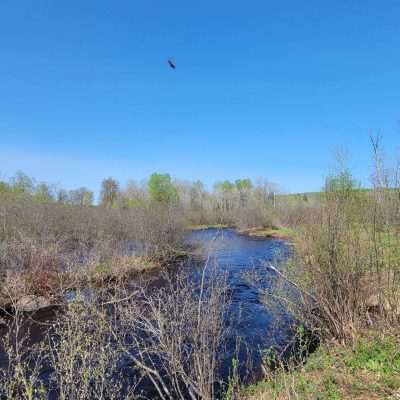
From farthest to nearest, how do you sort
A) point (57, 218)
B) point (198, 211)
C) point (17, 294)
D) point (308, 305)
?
1. point (198, 211)
2. point (57, 218)
3. point (17, 294)
4. point (308, 305)

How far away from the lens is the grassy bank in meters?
4.15

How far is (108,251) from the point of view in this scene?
594 inches

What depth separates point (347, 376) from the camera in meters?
4.65

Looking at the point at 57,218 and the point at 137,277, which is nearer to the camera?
the point at 137,277

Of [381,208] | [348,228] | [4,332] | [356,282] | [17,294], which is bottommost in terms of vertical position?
[4,332]

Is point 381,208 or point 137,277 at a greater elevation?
point 381,208

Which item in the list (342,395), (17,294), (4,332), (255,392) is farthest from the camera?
(17,294)

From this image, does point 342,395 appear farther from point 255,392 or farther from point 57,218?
point 57,218

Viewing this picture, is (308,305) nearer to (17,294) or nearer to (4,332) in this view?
(4,332)

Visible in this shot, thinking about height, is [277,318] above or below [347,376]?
below

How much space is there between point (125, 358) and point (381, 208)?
632cm

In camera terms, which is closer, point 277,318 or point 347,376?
point 347,376

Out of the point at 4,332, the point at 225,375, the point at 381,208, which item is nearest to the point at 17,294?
the point at 4,332

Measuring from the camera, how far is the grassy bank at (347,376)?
415cm
